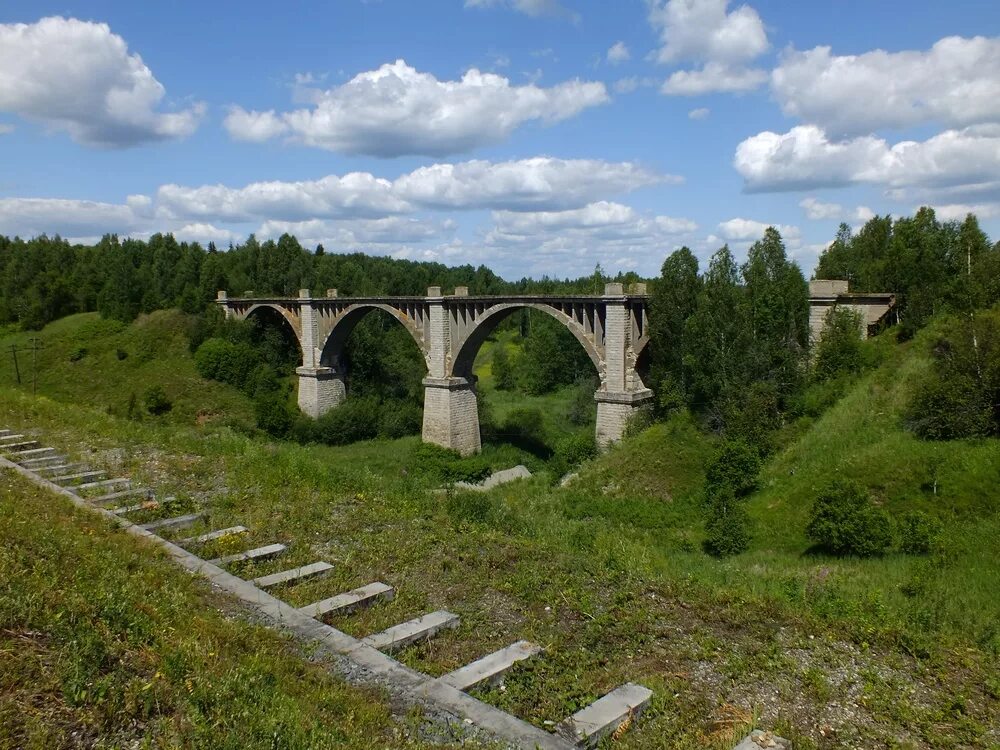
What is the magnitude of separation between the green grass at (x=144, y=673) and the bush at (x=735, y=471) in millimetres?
16844

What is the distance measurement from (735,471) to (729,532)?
15.2ft

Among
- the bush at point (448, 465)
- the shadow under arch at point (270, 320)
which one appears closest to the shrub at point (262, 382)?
the shadow under arch at point (270, 320)

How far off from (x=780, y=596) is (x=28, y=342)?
6310 cm

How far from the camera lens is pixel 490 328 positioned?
38.0 meters

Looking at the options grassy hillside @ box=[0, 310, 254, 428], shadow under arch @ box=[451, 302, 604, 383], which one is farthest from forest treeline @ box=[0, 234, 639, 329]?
shadow under arch @ box=[451, 302, 604, 383]

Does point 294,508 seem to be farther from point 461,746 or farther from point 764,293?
point 764,293

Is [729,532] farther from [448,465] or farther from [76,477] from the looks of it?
[448,465]

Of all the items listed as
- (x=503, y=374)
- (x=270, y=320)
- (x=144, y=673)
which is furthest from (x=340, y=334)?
(x=144, y=673)

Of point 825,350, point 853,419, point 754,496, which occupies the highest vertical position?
point 825,350

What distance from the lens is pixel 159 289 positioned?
67.7 metres

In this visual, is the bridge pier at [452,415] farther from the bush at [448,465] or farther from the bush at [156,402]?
the bush at [156,402]

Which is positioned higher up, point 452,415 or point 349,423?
point 452,415

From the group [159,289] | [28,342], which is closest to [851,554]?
[28,342]

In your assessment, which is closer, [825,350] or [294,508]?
[294,508]
